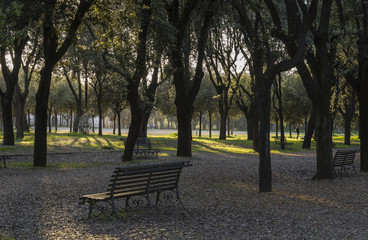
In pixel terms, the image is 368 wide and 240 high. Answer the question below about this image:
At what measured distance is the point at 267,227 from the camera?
277 inches

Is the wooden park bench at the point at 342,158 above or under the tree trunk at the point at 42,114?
under

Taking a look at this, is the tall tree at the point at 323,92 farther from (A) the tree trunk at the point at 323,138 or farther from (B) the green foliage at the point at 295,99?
(B) the green foliage at the point at 295,99

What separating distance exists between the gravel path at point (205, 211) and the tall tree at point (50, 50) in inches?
80.5

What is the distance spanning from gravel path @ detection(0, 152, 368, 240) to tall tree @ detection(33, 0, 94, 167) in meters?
2.05

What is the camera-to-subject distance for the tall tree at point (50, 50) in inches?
589

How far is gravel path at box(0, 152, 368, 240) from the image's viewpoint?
658cm

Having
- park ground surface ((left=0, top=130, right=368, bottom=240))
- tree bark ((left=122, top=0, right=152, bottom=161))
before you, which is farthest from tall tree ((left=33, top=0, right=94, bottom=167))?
tree bark ((left=122, top=0, right=152, bottom=161))

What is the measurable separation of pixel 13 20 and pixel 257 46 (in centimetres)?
838

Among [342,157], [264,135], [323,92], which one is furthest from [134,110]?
[264,135]

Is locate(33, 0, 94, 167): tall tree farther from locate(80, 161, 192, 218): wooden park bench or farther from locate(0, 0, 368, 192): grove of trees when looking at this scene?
locate(80, 161, 192, 218): wooden park bench

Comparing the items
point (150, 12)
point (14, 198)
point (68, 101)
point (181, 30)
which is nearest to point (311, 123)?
point (181, 30)

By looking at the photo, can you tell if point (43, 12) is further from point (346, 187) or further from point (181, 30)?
point (346, 187)

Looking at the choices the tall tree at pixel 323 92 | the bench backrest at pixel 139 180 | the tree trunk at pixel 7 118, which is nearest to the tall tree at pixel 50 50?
the tall tree at pixel 323 92

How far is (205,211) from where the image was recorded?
328 inches
